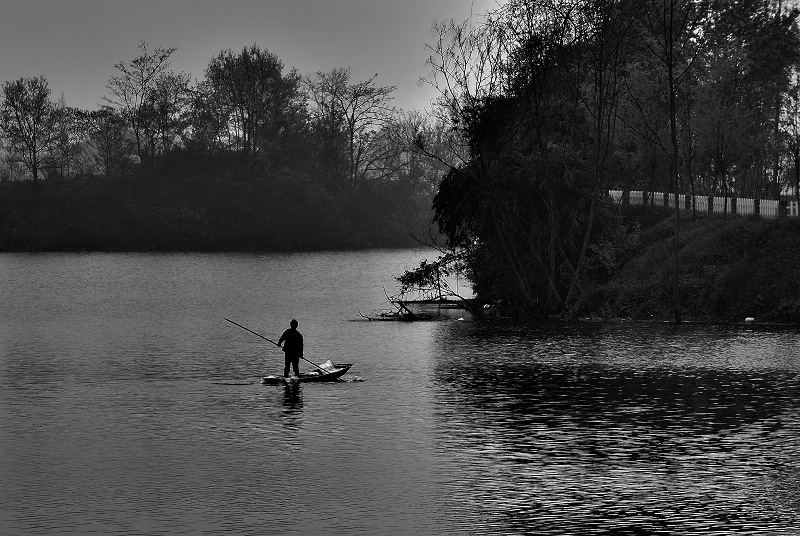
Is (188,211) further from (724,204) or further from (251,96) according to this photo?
(724,204)

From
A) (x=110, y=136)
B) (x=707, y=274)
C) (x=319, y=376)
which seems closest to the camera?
(x=319, y=376)

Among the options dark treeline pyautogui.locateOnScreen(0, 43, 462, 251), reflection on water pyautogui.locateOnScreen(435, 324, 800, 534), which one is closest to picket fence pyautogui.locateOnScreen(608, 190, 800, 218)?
reflection on water pyautogui.locateOnScreen(435, 324, 800, 534)

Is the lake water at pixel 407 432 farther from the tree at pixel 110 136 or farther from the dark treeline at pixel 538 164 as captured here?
the tree at pixel 110 136

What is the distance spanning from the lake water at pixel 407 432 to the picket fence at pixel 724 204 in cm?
1763

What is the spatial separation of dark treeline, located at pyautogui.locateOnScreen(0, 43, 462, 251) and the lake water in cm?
9260

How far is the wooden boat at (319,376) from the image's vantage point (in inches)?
1663

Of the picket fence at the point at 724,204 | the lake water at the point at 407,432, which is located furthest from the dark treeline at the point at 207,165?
the lake water at the point at 407,432

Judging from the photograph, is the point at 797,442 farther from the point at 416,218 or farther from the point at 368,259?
the point at 416,218

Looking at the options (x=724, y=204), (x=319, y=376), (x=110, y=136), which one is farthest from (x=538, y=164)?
(x=110, y=136)

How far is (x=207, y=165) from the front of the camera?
164 m

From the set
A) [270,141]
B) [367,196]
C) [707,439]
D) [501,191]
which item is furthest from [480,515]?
[367,196]

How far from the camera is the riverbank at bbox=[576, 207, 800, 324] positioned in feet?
213

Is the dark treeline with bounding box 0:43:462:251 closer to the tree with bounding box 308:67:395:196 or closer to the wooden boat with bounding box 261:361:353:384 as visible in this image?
the tree with bounding box 308:67:395:196

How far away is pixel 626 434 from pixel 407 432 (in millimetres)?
6202
